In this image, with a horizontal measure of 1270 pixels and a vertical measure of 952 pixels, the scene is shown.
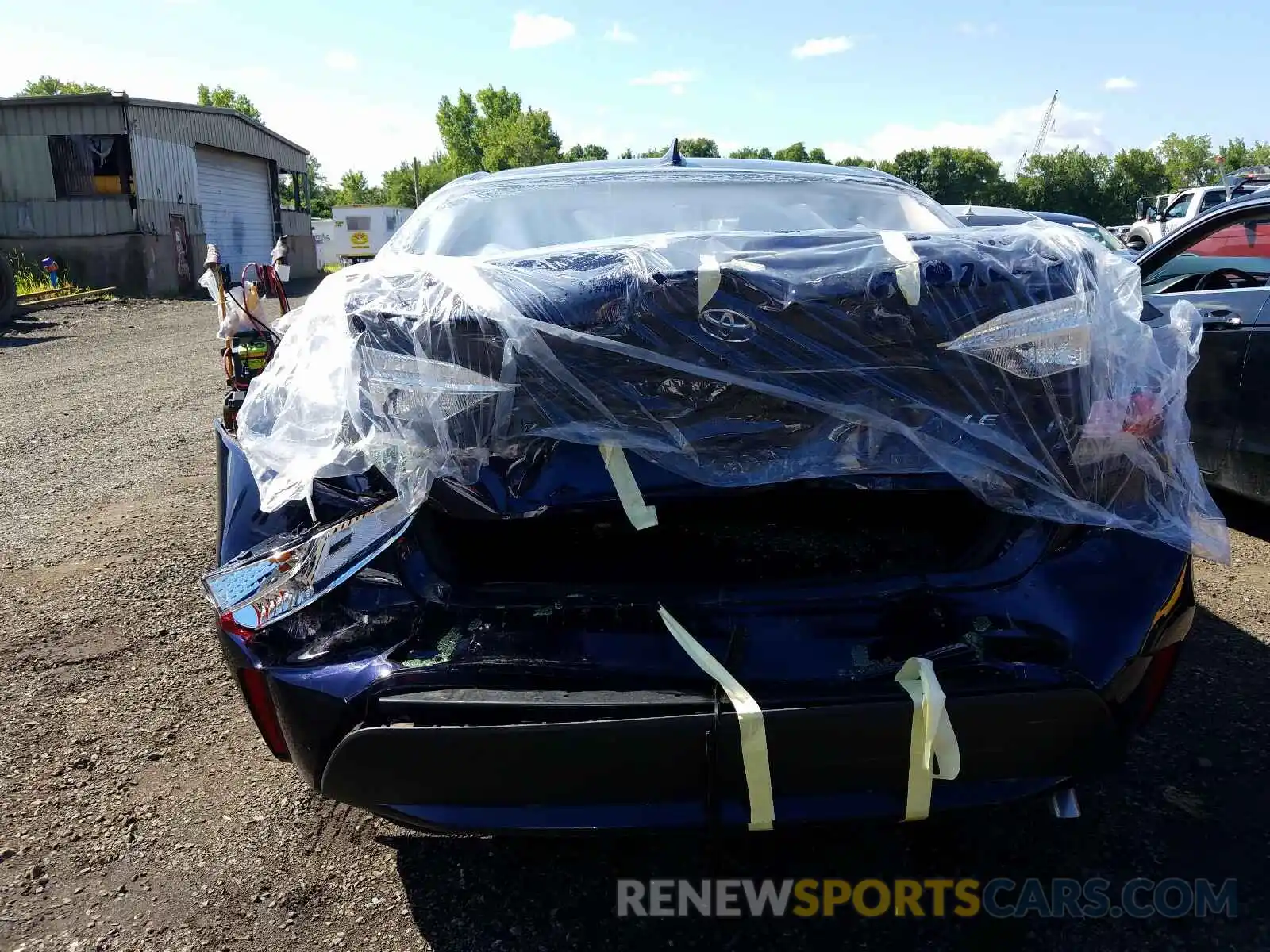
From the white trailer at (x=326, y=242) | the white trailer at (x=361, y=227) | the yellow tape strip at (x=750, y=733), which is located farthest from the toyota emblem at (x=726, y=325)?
the white trailer at (x=326, y=242)

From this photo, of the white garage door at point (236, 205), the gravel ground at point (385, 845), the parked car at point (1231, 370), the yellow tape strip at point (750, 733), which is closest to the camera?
the yellow tape strip at point (750, 733)

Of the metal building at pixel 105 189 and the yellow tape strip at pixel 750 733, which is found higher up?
the metal building at pixel 105 189

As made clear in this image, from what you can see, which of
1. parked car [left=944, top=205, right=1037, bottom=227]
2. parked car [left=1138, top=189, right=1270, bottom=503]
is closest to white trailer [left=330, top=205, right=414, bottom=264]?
parked car [left=944, top=205, right=1037, bottom=227]

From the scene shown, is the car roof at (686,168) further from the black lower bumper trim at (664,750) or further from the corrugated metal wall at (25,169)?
the corrugated metal wall at (25,169)

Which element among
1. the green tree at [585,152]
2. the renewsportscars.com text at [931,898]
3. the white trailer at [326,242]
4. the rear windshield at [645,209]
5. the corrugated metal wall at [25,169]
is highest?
the green tree at [585,152]

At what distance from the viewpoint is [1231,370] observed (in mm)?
3631

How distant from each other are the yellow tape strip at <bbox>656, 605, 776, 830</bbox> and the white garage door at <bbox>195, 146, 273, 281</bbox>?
24941 millimetres

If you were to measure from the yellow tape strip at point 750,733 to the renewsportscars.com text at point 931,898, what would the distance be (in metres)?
0.48

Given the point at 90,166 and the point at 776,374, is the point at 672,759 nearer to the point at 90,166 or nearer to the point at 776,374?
the point at 776,374

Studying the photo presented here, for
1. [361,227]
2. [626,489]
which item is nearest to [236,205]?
[361,227]

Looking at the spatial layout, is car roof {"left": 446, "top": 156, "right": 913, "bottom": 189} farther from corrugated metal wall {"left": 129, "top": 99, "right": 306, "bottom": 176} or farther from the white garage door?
the white garage door

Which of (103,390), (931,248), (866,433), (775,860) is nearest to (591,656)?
(866,433)

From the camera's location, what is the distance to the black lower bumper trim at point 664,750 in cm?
158

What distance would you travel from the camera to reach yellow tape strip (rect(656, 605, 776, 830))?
5.15 ft
